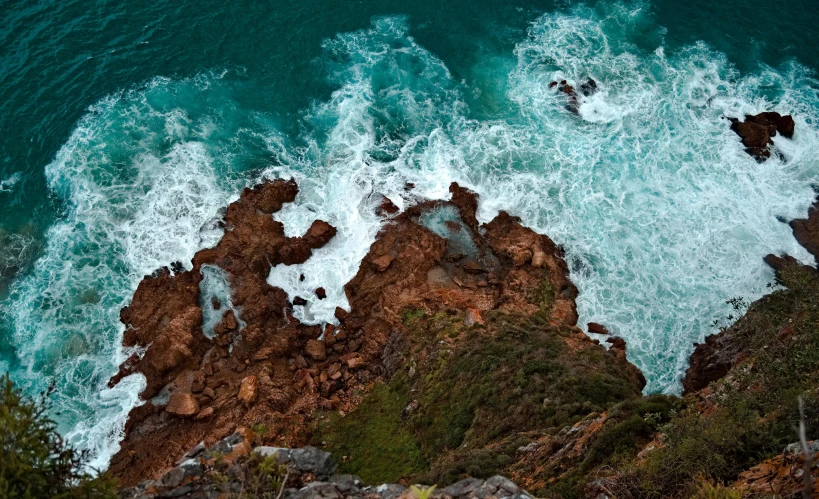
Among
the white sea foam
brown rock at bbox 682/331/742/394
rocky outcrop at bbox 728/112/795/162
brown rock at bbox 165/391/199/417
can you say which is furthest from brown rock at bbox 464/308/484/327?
the white sea foam

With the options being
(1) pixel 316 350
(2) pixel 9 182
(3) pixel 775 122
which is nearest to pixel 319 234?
(1) pixel 316 350

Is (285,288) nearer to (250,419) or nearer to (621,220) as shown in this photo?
(250,419)

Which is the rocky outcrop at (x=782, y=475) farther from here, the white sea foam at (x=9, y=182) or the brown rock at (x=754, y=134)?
the white sea foam at (x=9, y=182)

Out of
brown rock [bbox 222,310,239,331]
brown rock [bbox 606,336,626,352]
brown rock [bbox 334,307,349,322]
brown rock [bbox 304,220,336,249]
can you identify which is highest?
brown rock [bbox 606,336,626,352]

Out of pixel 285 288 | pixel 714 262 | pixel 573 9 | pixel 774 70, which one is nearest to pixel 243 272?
pixel 285 288

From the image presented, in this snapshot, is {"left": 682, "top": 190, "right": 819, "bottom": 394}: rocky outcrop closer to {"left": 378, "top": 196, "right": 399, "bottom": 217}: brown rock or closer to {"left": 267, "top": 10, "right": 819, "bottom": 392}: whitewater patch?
{"left": 267, "top": 10, "right": 819, "bottom": 392}: whitewater patch

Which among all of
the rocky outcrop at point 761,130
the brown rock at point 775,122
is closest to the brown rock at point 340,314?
the rocky outcrop at point 761,130

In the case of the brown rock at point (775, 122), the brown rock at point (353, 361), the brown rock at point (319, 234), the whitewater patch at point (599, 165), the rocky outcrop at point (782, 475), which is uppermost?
the brown rock at point (775, 122)
